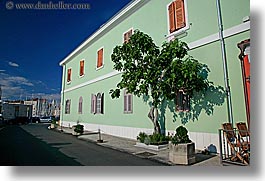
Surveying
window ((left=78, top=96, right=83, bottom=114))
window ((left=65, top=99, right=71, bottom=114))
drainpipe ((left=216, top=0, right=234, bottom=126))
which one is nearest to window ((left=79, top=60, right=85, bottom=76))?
window ((left=78, top=96, right=83, bottom=114))

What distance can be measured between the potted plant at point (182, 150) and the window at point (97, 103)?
171 inches

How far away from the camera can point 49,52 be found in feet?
13.8

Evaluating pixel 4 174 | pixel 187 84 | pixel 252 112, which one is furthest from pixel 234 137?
pixel 4 174

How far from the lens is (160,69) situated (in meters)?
4.08

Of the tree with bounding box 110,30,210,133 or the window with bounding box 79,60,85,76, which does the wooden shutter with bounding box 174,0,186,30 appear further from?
the window with bounding box 79,60,85,76

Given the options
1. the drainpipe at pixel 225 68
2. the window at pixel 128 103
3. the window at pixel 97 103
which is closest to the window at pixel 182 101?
the drainpipe at pixel 225 68

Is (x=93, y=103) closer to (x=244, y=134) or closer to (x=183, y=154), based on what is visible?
(x=183, y=154)

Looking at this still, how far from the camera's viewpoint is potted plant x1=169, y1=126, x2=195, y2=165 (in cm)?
317

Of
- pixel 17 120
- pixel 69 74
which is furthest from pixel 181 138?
pixel 17 120

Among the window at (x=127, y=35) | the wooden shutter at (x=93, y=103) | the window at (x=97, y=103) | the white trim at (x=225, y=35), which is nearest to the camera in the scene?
the white trim at (x=225, y=35)

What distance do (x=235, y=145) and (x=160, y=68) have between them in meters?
1.84

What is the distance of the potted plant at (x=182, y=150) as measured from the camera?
3168 millimetres

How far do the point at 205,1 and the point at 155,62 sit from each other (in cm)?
145

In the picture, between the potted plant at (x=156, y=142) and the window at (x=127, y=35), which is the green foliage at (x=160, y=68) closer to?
the potted plant at (x=156, y=142)
